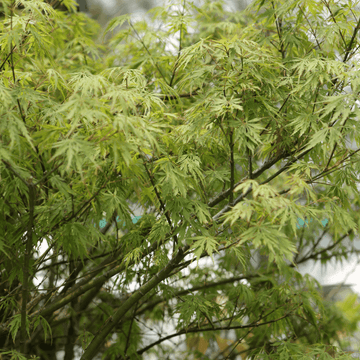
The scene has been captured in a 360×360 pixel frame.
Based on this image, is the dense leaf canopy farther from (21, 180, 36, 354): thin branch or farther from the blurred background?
the blurred background

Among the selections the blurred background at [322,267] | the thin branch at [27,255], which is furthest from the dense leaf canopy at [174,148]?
the blurred background at [322,267]

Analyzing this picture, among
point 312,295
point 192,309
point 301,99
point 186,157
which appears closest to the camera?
point 186,157

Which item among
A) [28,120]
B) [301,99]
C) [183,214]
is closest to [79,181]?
[28,120]

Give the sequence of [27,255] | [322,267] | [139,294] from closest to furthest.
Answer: [27,255] → [139,294] → [322,267]

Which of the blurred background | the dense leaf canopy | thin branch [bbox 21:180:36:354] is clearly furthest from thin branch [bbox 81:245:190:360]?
the blurred background

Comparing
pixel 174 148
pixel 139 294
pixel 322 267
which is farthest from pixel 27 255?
pixel 322 267

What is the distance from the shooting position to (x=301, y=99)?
2.04 m

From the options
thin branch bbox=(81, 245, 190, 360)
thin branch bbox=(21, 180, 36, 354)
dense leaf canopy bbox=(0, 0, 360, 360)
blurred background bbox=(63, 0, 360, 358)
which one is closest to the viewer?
dense leaf canopy bbox=(0, 0, 360, 360)

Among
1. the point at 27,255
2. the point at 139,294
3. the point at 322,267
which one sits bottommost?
the point at 139,294

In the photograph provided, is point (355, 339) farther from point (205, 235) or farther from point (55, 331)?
point (205, 235)

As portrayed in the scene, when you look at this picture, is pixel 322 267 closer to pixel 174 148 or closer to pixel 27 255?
pixel 174 148

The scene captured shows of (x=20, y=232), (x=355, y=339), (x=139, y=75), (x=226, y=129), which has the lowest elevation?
(x=355, y=339)

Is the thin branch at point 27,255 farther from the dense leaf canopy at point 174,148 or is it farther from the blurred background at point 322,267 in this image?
the blurred background at point 322,267

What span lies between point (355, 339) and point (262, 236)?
12.7ft
